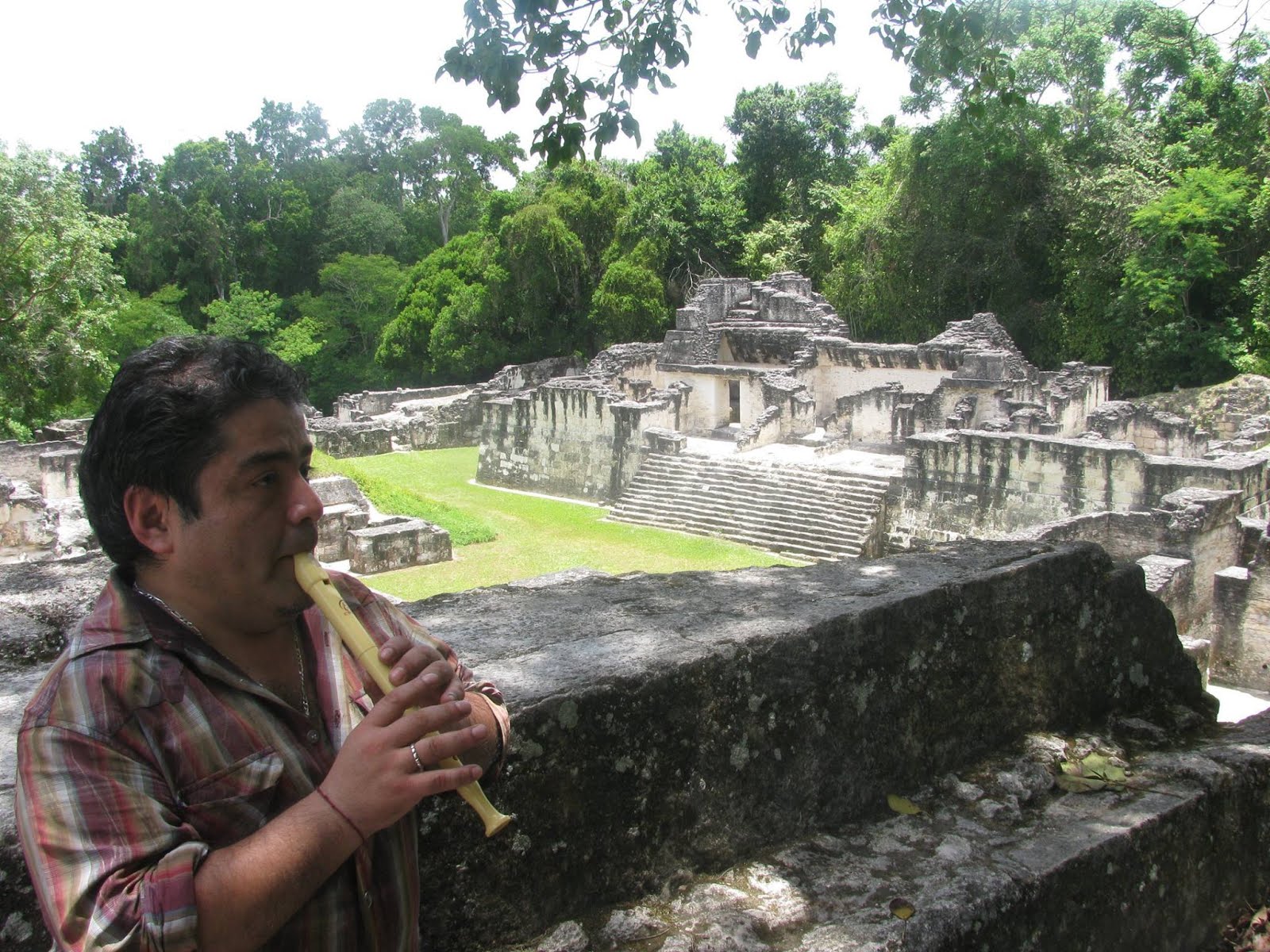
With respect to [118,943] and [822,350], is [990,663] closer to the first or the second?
[118,943]

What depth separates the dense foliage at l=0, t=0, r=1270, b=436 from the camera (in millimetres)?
20672

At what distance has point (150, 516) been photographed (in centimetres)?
134

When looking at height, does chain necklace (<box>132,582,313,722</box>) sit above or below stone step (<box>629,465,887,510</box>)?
above

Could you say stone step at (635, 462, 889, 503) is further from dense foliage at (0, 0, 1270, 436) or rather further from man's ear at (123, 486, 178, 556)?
man's ear at (123, 486, 178, 556)

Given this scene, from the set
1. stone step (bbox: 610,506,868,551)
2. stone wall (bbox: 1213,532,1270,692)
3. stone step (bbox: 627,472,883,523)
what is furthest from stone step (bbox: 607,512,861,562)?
stone wall (bbox: 1213,532,1270,692)

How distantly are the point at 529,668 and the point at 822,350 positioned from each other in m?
20.9

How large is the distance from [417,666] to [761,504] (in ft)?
51.0

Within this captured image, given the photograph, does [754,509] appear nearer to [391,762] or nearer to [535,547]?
[535,547]

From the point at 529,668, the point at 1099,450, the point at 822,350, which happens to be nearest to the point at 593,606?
the point at 529,668

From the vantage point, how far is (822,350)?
2248cm

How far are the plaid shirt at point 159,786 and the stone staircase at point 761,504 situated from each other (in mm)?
13829

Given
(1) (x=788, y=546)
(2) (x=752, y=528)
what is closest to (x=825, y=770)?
(1) (x=788, y=546)

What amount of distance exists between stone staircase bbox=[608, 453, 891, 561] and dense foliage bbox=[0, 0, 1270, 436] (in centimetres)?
578

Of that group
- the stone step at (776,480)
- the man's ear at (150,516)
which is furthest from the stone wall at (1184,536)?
the man's ear at (150,516)
